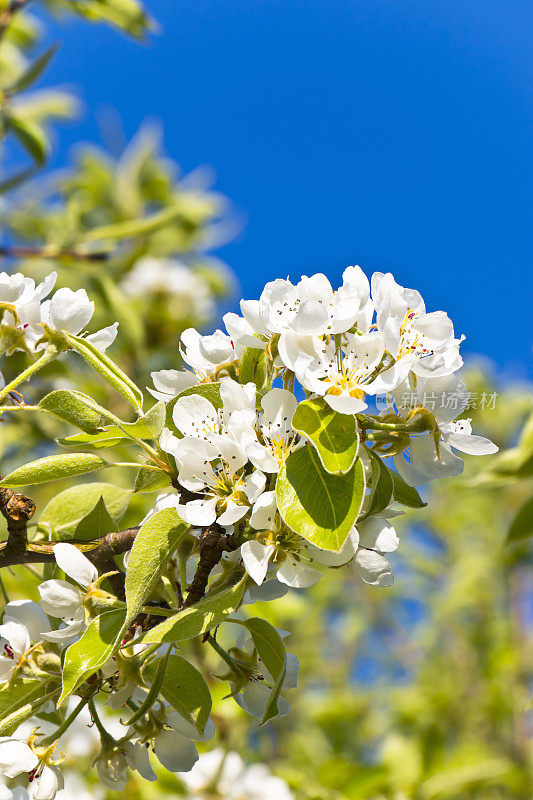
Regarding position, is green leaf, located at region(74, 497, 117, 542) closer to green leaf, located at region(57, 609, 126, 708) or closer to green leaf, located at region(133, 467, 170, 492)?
green leaf, located at region(133, 467, 170, 492)

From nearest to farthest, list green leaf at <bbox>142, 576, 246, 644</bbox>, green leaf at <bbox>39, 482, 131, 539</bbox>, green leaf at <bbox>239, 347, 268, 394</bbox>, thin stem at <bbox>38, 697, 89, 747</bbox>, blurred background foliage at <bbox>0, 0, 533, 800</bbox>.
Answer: green leaf at <bbox>142, 576, 246, 644</bbox> → thin stem at <bbox>38, 697, 89, 747</bbox> → green leaf at <bbox>239, 347, 268, 394</bbox> → green leaf at <bbox>39, 482, 131, 539</bbox> → blurred background foliage at <bbox>0, 0, 533, 800</bbox>

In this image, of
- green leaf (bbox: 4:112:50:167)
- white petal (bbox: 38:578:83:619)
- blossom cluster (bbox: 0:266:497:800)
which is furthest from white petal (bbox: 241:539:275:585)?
green leaf (bbox: 4:112:50:167)

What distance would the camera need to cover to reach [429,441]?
101 cm

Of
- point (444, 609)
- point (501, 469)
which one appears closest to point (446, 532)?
point (444, 609)

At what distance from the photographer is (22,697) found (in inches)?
37.7

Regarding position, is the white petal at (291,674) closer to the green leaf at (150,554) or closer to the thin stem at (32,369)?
the green leaf at (150,554)

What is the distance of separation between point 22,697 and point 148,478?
1.05 ft

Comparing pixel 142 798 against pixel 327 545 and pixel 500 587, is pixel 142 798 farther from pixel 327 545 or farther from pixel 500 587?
pixel 500 587

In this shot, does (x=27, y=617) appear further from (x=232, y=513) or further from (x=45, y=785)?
(x=232, y=513)

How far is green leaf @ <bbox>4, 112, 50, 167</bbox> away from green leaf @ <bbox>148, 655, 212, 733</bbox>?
200 centimetres

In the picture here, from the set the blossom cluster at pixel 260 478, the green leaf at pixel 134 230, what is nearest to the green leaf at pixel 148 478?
the blossom cluster at pixel 260 478

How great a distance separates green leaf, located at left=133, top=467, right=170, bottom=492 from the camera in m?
1.01

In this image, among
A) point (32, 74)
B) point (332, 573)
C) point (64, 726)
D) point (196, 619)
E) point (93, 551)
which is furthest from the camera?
point (332, 573)

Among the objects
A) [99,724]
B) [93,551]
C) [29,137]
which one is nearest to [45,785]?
[99,724]
